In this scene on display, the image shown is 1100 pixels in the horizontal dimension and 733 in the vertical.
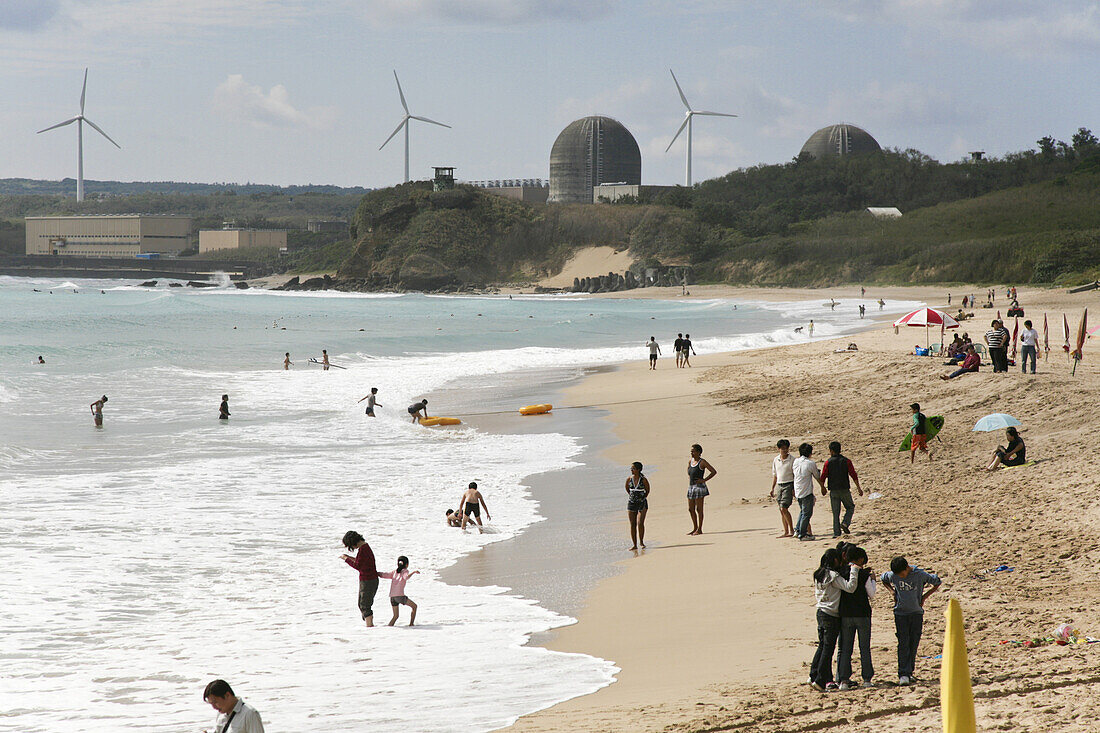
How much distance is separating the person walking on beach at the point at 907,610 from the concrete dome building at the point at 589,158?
145 m

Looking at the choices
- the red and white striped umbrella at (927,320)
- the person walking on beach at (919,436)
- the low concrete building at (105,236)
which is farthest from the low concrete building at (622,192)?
the person walking on beach at (919,436)

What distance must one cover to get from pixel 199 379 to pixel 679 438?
19.5 metres

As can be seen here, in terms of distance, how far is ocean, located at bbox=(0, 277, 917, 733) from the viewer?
314 inches

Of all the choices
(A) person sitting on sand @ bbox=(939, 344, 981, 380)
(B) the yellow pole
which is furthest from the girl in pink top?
(A) person sitting on sand @ bbox=(939, 344, 981, 380)

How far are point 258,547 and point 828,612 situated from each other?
26.4 ft

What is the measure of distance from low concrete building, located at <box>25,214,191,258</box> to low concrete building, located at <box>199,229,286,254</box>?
562cm

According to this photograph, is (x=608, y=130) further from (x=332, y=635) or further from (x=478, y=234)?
(x=332, y=635)

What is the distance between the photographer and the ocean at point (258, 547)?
314 inches

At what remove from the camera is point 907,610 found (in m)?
7.14

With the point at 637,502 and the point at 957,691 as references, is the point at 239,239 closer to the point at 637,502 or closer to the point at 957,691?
the point at 637,502

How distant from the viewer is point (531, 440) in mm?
21000

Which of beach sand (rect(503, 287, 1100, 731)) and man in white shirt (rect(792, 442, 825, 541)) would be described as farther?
man in white shirt (rect(792, 442, 825, 541))

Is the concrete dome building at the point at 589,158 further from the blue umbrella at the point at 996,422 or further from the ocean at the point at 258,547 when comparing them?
the blue umbrella at the point at 996,422

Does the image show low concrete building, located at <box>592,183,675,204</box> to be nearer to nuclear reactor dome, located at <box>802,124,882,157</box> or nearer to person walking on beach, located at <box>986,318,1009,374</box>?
nuclear reactor dome, located at <box>802,124,882,157</box>
